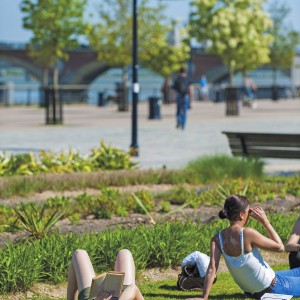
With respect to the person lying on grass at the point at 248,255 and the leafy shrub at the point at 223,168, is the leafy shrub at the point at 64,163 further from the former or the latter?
the person lying on grass at the point at 248,255

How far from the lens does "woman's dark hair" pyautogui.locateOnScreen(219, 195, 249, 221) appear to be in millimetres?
6883

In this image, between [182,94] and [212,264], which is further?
[182,94]

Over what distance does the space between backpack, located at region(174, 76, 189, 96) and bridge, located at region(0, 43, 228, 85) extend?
5792cm

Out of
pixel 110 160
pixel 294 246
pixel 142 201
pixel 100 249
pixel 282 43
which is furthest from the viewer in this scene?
pixel 282 43

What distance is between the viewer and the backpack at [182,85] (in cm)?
2955

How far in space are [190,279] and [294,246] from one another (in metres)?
1.00

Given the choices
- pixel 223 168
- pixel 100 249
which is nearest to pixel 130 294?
pixel 100 249

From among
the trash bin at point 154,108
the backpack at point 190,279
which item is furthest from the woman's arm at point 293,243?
the trash bin at point 154,108

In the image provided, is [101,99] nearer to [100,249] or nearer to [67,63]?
[67,63]

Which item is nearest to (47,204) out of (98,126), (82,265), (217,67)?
(82,265)

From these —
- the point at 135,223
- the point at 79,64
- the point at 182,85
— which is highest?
the point at 79,64

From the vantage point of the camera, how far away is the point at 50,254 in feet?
26.7

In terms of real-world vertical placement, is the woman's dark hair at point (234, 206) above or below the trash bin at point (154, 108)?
above

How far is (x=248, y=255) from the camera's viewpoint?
23.5ft
